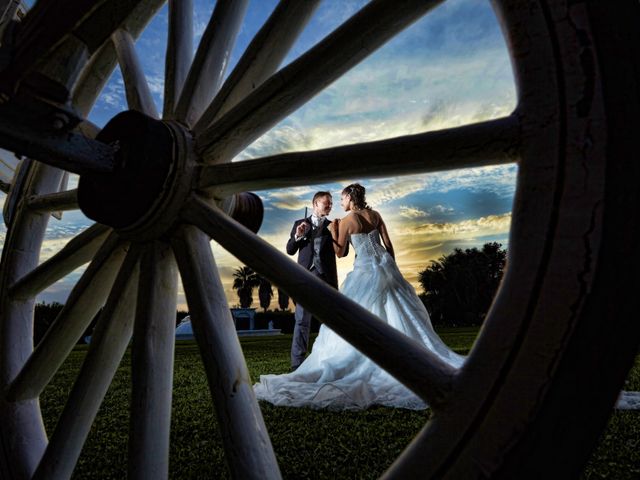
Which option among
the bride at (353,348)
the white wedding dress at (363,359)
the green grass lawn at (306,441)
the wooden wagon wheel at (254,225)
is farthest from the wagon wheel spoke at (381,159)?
the bride at (353,348)

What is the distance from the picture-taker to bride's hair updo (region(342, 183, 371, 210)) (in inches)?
158

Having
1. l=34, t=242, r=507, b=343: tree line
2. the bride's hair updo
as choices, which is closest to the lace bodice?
the bride's hair updo

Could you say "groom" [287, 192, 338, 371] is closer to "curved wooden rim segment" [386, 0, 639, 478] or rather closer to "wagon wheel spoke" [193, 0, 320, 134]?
"wagon wheel spoke" [193, 0, 320, 134]

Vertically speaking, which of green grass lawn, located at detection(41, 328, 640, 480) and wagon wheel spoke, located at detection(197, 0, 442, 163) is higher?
wagon wheel spoke, located at detection(197, 0, 442, 163)

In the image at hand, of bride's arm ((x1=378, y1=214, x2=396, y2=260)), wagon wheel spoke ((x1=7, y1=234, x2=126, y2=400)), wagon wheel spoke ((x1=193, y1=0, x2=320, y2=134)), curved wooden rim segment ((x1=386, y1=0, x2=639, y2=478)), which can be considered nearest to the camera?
curved wooden rim segment ((x1=386, y1=0, x2=639, y2=478))

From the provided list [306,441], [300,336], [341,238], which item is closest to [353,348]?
[300,336]

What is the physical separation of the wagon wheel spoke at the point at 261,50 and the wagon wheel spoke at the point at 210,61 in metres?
0.07

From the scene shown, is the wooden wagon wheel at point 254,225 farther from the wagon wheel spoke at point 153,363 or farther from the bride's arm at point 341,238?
the bride's arm at point 341,238

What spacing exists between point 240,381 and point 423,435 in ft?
1.34

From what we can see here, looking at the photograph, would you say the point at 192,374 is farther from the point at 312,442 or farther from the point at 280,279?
the point at 280,279

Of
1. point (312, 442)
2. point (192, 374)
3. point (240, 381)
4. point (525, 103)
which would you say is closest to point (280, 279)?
point (240, 381)

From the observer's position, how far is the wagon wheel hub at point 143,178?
36.7 inches

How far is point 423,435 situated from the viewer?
53 centimetres

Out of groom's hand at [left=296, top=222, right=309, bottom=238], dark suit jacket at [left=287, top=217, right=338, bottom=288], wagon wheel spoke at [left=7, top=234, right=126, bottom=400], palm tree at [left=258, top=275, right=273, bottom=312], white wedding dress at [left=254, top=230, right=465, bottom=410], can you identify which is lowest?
palm tree at [left=258, top=275, right=273, bottom=312]
